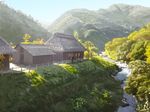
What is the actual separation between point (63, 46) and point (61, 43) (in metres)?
1.09

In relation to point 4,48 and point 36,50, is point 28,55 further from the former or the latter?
point 4,48

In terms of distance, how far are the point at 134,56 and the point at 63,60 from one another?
2289cm

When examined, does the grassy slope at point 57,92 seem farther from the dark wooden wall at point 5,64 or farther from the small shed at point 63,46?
the small shed at point 63,46

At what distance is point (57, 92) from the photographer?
5531 cm

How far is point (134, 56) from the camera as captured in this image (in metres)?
97.2

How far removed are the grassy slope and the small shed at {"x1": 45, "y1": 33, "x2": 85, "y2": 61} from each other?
39.4 ft

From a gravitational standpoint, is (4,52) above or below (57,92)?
above

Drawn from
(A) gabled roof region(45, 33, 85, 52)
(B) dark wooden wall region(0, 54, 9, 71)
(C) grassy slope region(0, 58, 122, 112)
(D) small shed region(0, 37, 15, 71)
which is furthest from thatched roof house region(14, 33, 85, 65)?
(D) small shed region(0, 37, 15, 71)


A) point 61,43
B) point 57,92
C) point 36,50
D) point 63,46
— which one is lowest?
point 57,92

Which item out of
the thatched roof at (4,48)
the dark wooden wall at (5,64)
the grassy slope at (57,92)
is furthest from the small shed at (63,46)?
the thatched roof at (4,48)

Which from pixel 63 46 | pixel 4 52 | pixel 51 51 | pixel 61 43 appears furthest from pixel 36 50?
pixel 4 52

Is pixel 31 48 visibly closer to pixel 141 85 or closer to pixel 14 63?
pixel 14 63

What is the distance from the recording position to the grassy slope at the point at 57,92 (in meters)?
47.7

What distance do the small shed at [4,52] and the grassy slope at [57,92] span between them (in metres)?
5.45
